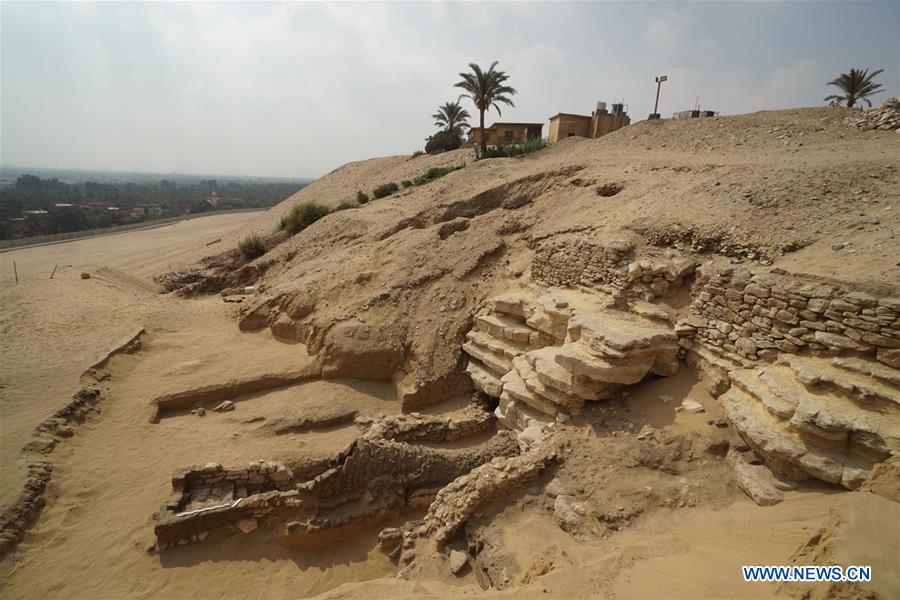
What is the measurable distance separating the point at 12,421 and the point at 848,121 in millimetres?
22305

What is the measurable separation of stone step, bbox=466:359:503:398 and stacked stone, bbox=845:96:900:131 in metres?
13.2

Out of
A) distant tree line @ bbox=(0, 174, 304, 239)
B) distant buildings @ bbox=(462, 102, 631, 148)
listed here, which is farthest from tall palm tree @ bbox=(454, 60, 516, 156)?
distant tree line @ bbox=(0, 174, 304, 239)

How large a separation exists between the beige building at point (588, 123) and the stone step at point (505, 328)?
57.1 feet

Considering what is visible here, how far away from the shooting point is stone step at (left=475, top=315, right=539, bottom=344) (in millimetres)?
8727

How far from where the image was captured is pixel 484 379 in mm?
8977

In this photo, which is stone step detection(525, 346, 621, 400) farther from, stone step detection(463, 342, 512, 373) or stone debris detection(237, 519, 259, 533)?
stone debris detection(237, 519, 259, 533)

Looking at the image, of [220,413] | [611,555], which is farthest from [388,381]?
[611,555]

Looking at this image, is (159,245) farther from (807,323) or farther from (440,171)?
(807,323)

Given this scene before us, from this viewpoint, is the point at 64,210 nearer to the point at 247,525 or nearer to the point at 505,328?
the point at 247,525

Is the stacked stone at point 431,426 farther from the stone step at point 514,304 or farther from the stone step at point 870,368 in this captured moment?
the stone step at point 870,368

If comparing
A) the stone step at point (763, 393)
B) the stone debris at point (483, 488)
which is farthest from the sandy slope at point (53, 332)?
the stone step at point (763, 393)

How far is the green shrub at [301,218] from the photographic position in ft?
65.5

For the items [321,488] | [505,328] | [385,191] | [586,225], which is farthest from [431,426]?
[385,191]

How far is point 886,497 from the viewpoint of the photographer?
3.81 m
